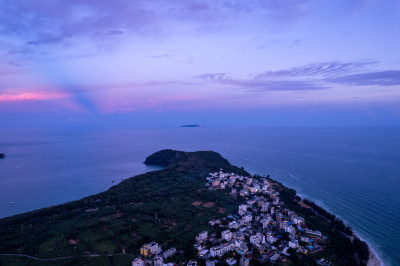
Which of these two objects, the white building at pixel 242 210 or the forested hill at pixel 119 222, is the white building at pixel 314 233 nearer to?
the white building at pixel 242 210

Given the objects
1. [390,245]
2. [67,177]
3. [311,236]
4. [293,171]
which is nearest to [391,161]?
[293,171]

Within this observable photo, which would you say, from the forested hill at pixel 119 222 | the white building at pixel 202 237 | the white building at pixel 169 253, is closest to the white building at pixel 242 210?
the forested hill at pixel 119 222

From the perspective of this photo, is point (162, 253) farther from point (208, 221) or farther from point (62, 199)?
point (62, 199)

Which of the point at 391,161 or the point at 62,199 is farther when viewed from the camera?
the point at 391,161

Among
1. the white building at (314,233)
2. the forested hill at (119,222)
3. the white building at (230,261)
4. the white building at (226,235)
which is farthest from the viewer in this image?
the white building at (314,233)

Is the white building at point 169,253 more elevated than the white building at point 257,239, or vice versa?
the white building at point 169,253
